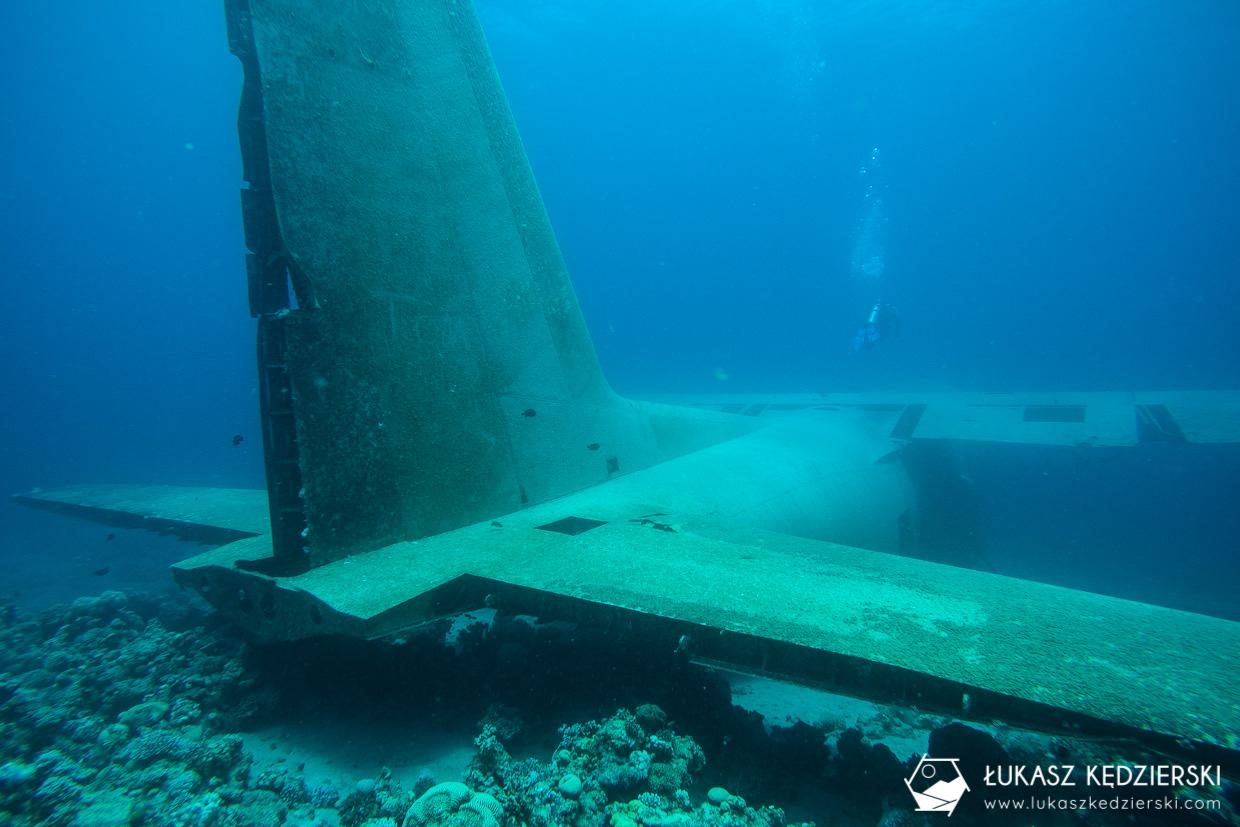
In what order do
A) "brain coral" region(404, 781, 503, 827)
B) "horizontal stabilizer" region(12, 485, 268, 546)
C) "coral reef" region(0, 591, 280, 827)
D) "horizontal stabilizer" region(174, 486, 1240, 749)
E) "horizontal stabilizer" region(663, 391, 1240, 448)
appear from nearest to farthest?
"horizontal stabilizer" region(174, 486, 1240, 749) < "brain coral" region(404, 781, 503, 827) < "coral reef" region(0, 591, 280, 827) < "horizontal stabilizer" region(12, 485, 268, 546) < "horizontal stabilizer" region(663, 391, 1240, 448)

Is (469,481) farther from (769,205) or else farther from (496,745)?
(769,205)

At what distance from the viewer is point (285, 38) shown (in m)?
2.60

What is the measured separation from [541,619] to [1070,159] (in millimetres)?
109575

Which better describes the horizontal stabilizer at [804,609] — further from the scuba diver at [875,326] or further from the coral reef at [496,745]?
the scuba diver at [875,326]

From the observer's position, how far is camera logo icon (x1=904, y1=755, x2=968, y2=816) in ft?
5.78

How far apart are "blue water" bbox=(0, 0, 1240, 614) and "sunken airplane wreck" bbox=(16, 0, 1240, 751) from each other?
17.6 meters

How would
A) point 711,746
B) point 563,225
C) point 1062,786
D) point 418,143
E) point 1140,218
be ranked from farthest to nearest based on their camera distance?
point 563,225, point 1140,218, point 418,143, point 711,746, point 1062,786

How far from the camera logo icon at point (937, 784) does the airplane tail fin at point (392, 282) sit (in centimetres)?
271

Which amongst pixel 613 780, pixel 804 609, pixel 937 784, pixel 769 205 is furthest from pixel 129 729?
pixel 769 205

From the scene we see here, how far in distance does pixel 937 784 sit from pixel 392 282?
353cm

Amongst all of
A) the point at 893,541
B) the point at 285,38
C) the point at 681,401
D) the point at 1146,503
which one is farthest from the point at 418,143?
the point at 1146,503

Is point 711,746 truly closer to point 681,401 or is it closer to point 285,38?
point 285,38

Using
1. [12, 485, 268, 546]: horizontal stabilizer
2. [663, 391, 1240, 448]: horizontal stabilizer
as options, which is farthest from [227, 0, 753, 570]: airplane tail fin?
[663, 391, 1240, 448]: horizontal stabilizer

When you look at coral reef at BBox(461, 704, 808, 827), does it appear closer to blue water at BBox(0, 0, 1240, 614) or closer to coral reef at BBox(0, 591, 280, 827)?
coral reef at BBox(0, 591, 280, 827)
